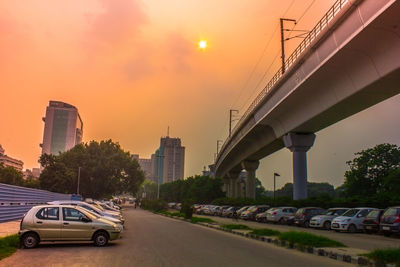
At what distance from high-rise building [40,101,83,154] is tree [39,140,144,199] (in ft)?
348

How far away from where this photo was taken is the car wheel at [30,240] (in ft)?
43.3

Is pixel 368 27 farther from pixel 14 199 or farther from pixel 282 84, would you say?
pixel 14 199

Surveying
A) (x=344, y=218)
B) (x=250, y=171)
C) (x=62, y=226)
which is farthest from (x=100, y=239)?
(x=250, y=171)

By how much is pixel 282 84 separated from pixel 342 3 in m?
10.8

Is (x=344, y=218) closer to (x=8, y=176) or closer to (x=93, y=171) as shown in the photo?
(x=93, y=171)

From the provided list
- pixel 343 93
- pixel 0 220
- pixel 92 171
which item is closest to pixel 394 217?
pixel 343 93

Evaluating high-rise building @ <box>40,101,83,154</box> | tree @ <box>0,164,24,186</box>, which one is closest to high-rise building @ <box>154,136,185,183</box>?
high-rise building @ <box>40,101,83,154</box>

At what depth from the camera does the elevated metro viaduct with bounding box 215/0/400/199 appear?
1889 cm

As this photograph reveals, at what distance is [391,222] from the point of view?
2002 cm

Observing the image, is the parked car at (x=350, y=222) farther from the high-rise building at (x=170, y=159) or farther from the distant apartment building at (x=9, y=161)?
the distant apartment building at (x=9, y=161)

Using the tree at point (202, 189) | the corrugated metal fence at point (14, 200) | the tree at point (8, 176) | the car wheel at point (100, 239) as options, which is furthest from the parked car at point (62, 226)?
the tree at point (8, 176)

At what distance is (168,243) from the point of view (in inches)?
594

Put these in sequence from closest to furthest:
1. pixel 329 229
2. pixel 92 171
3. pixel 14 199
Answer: pixel 14 199
pixel 329 229
pixel 92 171

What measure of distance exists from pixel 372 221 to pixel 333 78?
9128 millimetres
